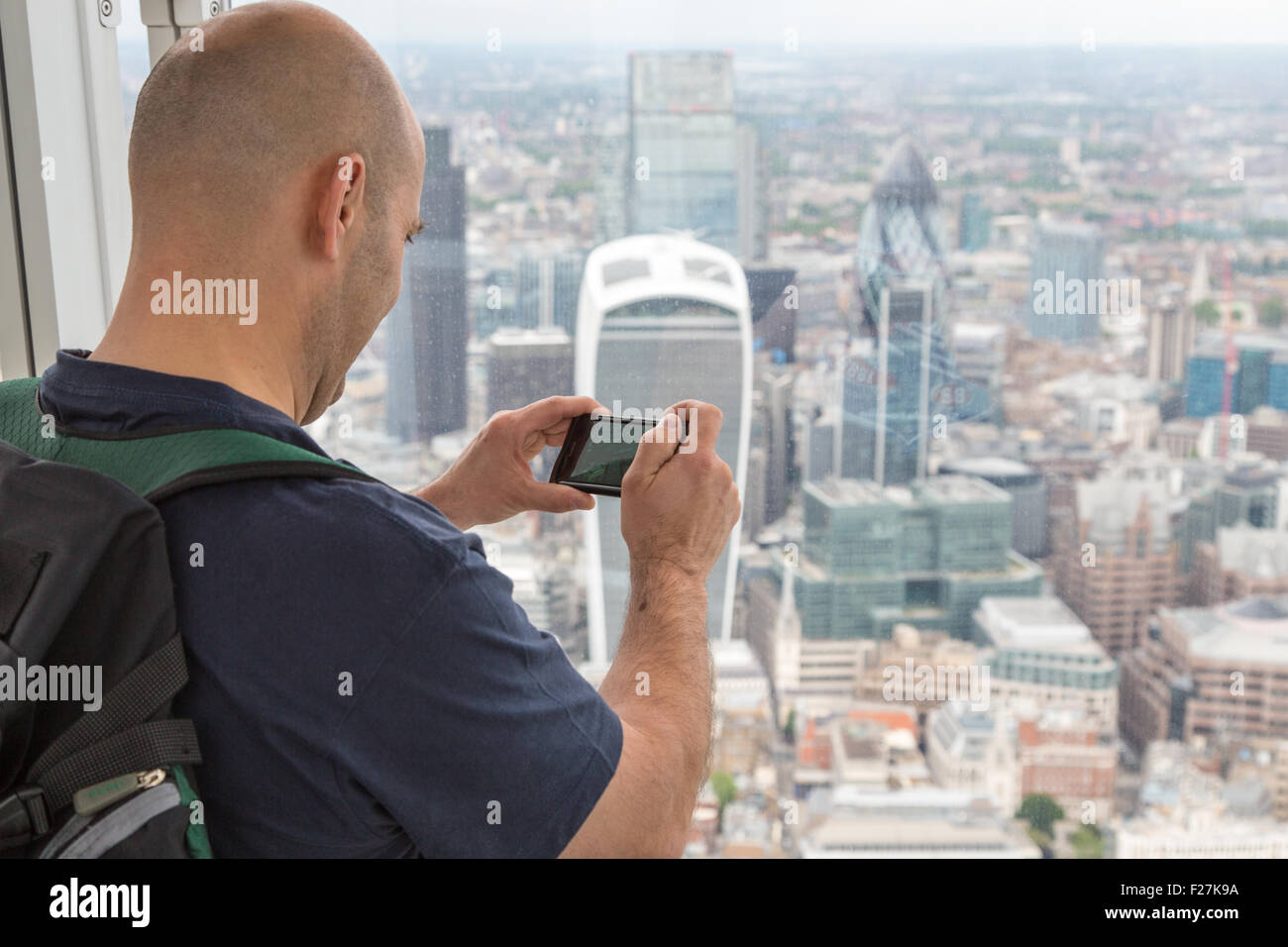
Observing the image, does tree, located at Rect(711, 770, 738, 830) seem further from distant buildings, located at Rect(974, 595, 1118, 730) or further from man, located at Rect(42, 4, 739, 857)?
man, located at Rect(42, 4, 739, 857)

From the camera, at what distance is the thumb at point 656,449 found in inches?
37.8

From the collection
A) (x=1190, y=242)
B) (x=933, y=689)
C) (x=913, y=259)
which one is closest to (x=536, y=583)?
(x=933, y=689)

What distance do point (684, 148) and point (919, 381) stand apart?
454 millimetres

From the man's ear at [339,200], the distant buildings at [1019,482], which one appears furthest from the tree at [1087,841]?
the man's ear at [339,200]

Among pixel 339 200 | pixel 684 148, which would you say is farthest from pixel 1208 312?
pixel 339 200

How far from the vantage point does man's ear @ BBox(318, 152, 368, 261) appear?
770mm

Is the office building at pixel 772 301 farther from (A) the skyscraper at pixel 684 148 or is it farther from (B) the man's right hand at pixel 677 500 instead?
(B) the man's right hand at pixel 677 500

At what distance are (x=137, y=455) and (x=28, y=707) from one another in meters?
0.17

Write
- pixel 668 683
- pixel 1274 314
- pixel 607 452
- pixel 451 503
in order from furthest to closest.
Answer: pixel 1274 314 < pixel 451 503 < pixel 607 452 < pixel 668 683

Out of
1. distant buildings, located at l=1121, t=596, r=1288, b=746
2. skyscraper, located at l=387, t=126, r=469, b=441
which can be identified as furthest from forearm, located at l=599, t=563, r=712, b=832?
distant buildings, located at l=1121, t=596, r=1288, b=746

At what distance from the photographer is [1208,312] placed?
1.40m

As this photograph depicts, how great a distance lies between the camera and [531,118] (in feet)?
4.67

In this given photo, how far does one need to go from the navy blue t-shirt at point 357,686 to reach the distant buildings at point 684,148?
2.83 ft

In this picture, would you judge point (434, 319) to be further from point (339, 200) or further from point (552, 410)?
point (339, 200)
